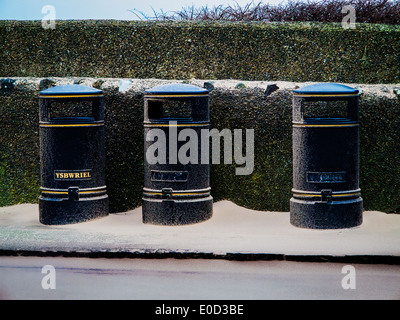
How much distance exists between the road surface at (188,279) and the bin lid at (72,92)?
1.91 meters

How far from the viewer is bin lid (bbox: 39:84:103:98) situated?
7.09 m

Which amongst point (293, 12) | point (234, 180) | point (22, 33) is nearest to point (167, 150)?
point (234, 180)

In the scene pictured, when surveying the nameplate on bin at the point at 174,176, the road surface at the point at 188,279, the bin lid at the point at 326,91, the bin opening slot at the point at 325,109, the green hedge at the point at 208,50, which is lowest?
the road surface at the point at 188,279

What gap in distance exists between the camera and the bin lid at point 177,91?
696 centimetres

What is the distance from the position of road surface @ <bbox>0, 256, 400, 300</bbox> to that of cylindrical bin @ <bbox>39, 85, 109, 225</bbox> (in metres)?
1.34

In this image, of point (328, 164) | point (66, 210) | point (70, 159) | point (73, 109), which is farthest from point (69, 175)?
point (328, 164)

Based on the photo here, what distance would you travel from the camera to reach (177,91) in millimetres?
6965

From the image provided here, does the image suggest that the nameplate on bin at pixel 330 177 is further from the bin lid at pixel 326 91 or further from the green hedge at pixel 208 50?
the green hedge at pixel 208 50

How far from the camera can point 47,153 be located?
7207mm

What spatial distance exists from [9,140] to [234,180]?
259 centimetres

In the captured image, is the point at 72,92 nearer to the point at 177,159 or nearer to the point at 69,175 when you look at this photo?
the point at 69,175

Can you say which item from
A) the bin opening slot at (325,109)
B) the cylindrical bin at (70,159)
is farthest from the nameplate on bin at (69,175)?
the bin opening slot at (325,109)

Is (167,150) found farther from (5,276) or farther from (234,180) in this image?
(5,276)

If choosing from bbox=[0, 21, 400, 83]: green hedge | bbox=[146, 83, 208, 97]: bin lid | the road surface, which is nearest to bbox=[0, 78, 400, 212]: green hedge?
bbox=[0, 21, 400, 83]: green hedge
